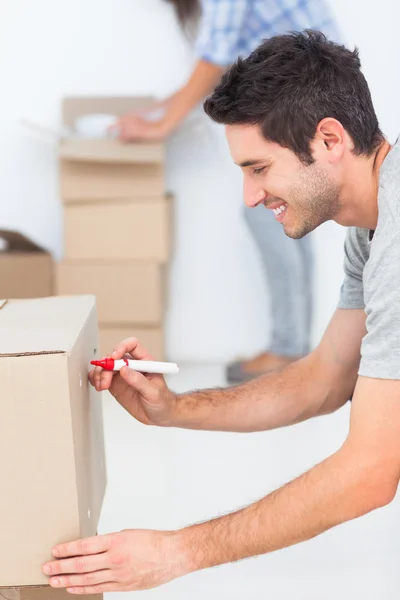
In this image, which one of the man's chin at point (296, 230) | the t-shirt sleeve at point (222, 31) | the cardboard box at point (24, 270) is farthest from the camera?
the cardboard box at point (24, 270)

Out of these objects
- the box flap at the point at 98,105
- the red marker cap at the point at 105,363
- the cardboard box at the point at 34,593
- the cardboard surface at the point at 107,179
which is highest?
the box flap at the point at 98,105

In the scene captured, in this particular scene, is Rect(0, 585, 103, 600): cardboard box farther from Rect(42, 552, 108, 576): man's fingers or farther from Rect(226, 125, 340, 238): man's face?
Rect(226, 125, 340, 238): man's face

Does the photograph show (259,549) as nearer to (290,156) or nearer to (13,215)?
(290,156)

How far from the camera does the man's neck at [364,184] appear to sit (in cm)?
125

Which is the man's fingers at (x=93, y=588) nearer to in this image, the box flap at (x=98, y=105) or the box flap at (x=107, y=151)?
the box flap at (x=107, y=151)

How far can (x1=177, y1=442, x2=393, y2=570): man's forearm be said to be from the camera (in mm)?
1098

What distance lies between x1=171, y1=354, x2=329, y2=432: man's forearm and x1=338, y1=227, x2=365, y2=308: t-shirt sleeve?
0.12 meters

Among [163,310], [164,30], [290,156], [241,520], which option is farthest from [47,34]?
[241,520]

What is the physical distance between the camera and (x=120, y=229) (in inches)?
110

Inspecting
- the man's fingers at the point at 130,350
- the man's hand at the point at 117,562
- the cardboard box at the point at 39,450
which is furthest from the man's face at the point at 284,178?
the man's hand at the point at 117,562

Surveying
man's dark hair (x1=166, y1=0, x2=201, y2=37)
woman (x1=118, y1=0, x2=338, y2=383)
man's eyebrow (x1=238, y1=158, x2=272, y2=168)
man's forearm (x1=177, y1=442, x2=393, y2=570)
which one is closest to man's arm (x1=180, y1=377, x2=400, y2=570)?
man's forearm (x1=177, y1=442, x2=393, y2=570)

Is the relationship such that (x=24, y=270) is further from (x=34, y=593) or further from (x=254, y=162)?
(x=34, y=593)

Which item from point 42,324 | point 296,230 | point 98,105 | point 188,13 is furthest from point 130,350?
point 188,13

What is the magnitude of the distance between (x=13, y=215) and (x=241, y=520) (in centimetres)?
218
